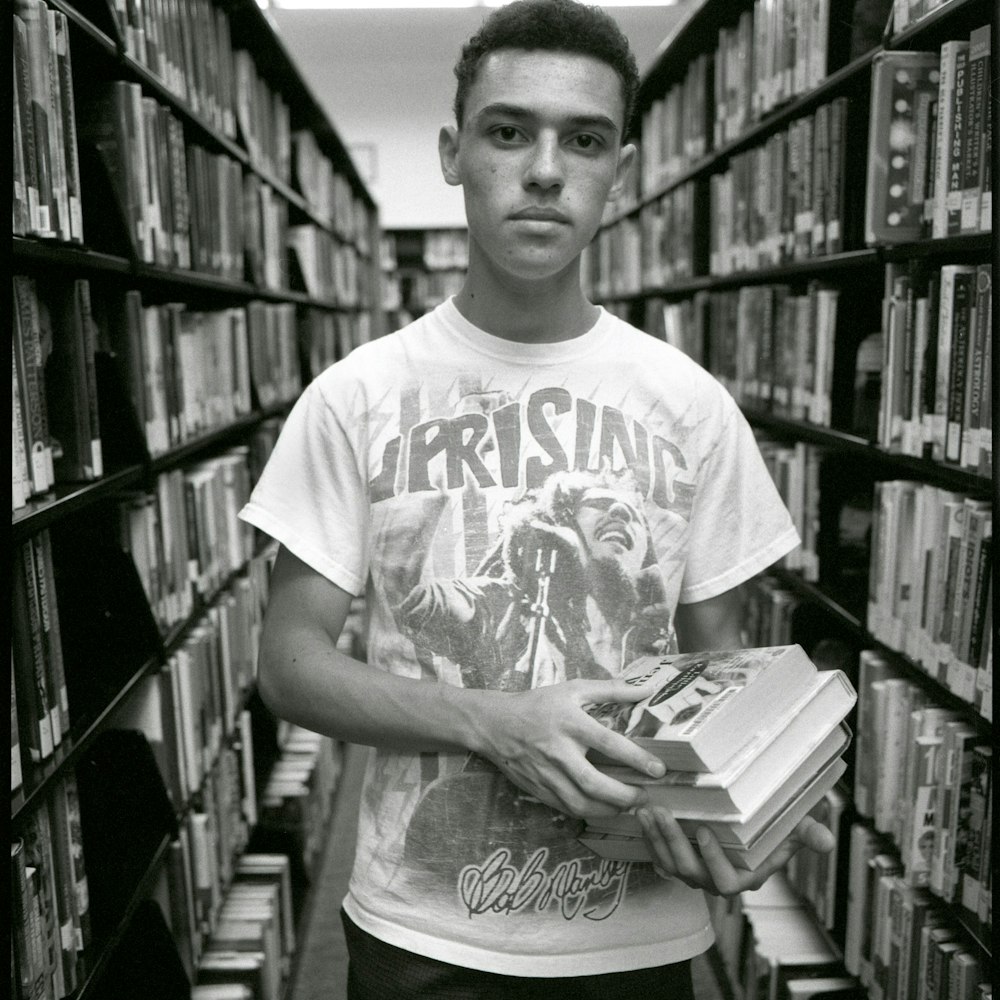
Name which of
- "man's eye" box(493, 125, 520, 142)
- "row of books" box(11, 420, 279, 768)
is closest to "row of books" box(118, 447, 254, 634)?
"row of books" box(11, 420, 279, 768)

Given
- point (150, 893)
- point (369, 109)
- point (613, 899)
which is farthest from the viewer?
point (369, 109)

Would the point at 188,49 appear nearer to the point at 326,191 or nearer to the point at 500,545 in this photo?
the point at 500,545

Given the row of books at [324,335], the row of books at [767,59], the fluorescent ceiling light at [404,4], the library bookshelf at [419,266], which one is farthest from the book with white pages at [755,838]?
the library bookshelf at [419,266]

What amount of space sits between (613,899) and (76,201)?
43.2 inches

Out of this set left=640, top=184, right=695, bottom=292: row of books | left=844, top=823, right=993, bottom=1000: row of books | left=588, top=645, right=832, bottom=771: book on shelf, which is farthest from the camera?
left=640, top=184, right=695, bottom=292: row of books

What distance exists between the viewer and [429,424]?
107cm

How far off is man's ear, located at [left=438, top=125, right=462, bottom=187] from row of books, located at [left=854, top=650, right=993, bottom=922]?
41.6 inches

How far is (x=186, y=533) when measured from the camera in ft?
6.91

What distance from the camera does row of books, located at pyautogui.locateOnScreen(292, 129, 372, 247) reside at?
4020mm

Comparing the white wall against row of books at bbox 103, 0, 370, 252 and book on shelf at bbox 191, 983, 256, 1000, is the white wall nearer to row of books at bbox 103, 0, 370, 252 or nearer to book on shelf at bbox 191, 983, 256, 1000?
row of books at bbox 103, 0, 370, 252

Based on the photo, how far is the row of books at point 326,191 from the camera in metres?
4.02

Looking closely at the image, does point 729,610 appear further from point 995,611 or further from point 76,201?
point 76,201

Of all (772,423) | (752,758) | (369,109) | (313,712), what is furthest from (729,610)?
(369,109)

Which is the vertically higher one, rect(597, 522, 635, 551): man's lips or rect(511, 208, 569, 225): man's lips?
rect(511, 208, 569, 225): man's lips
